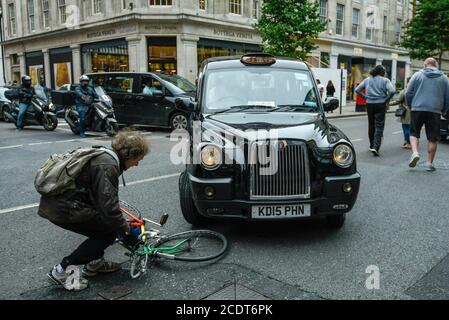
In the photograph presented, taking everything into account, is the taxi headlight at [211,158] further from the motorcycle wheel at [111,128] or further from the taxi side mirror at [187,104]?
the motorcycle wheel at [111,128]

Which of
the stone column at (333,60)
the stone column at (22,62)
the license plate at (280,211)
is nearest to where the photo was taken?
the license plate at (280,211)

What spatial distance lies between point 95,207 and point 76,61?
28.1 m

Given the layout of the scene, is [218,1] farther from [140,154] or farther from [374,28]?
[140,154]

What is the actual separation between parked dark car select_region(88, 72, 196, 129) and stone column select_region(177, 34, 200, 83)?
9.23 metres

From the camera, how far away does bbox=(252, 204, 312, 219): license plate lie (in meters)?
4.15

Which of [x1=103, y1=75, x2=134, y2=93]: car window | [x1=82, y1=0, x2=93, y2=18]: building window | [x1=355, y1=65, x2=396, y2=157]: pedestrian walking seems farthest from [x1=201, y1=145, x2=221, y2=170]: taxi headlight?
[x1=82, y1=0, x2=93, y2=18]: building window

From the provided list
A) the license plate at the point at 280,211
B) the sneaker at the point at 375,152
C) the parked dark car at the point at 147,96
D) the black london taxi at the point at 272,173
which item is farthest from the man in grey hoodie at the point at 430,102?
the parked dark car at the point at 147,96

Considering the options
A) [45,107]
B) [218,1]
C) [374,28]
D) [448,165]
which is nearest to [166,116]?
[45,107]

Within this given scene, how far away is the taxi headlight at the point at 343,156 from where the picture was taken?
4.28 meters

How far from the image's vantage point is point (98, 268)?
12.0 feet

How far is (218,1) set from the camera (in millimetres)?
25750

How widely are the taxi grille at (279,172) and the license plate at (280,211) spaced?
98 mm

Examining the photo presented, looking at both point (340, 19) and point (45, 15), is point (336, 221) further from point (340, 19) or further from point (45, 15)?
point (340, 19)
